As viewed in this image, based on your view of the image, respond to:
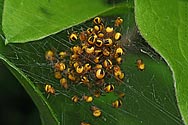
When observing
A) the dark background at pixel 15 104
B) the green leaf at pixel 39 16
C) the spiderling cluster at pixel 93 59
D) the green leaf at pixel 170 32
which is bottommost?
the dark background at pixel 15 104

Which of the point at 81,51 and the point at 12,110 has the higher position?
the point at 81,51

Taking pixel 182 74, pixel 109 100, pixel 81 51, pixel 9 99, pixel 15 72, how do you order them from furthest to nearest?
pixel 9 99 < pixel 109 100 < pixel 81 51 < pixel 15 72 < pixel 182 74

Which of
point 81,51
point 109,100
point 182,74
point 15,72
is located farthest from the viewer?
point 109,100

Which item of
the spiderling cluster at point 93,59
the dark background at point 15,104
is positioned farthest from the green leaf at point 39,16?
the dark background at point 15,104

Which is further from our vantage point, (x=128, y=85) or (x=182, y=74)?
(x=128, y=85)

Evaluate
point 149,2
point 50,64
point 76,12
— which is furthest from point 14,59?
point 149,2

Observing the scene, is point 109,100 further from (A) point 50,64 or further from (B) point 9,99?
(B) point 9,99

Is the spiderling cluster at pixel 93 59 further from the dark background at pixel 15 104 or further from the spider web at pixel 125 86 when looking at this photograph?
the dark background at pixel 15 104

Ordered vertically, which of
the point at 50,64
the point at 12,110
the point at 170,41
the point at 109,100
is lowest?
the point at 12,110
